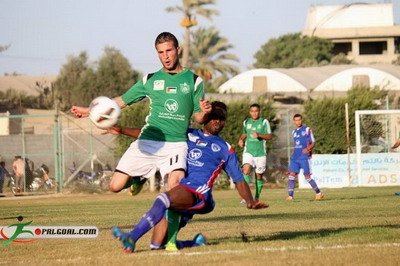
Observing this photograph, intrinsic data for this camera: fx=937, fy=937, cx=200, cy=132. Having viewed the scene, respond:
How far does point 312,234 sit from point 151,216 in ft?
9.42

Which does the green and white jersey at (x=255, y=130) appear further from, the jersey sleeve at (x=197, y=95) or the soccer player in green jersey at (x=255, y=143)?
the jersey sleeve at (x=197, y=95)

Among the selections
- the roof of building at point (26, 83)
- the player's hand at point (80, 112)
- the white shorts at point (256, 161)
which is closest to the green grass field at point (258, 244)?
the player's hand at point (80, 112)

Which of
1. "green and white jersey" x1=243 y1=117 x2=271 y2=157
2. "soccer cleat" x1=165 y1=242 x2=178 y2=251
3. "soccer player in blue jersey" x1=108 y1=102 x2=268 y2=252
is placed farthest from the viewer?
"green and white jersey" x1=243 y1=117 x2=271 y2=157

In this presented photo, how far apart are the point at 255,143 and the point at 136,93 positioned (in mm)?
12077

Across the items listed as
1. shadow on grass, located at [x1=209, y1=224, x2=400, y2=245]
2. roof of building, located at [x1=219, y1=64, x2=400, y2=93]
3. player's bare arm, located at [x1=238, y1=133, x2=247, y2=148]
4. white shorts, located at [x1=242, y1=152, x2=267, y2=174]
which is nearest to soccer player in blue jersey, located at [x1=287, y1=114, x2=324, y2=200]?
white shorts, located at [x1=242, y1=152, x2=267, y2=174]

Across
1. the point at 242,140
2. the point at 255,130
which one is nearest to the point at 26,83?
the point at 255,130

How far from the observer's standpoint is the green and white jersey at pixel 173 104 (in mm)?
10219

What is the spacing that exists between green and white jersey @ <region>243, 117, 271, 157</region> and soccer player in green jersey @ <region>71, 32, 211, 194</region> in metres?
11.6

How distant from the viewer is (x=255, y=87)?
205 ft

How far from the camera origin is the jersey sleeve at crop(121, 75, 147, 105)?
10489mm

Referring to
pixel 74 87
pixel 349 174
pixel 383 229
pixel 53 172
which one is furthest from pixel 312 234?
pixel 74 87

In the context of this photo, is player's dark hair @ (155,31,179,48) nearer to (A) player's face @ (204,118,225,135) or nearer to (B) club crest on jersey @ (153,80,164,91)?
(B) club crest on jersey @ (153,80,164,91)

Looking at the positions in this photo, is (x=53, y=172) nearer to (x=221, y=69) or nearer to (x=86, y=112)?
Result: (x=86, y=112)

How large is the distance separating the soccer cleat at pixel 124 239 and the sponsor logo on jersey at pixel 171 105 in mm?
1607
